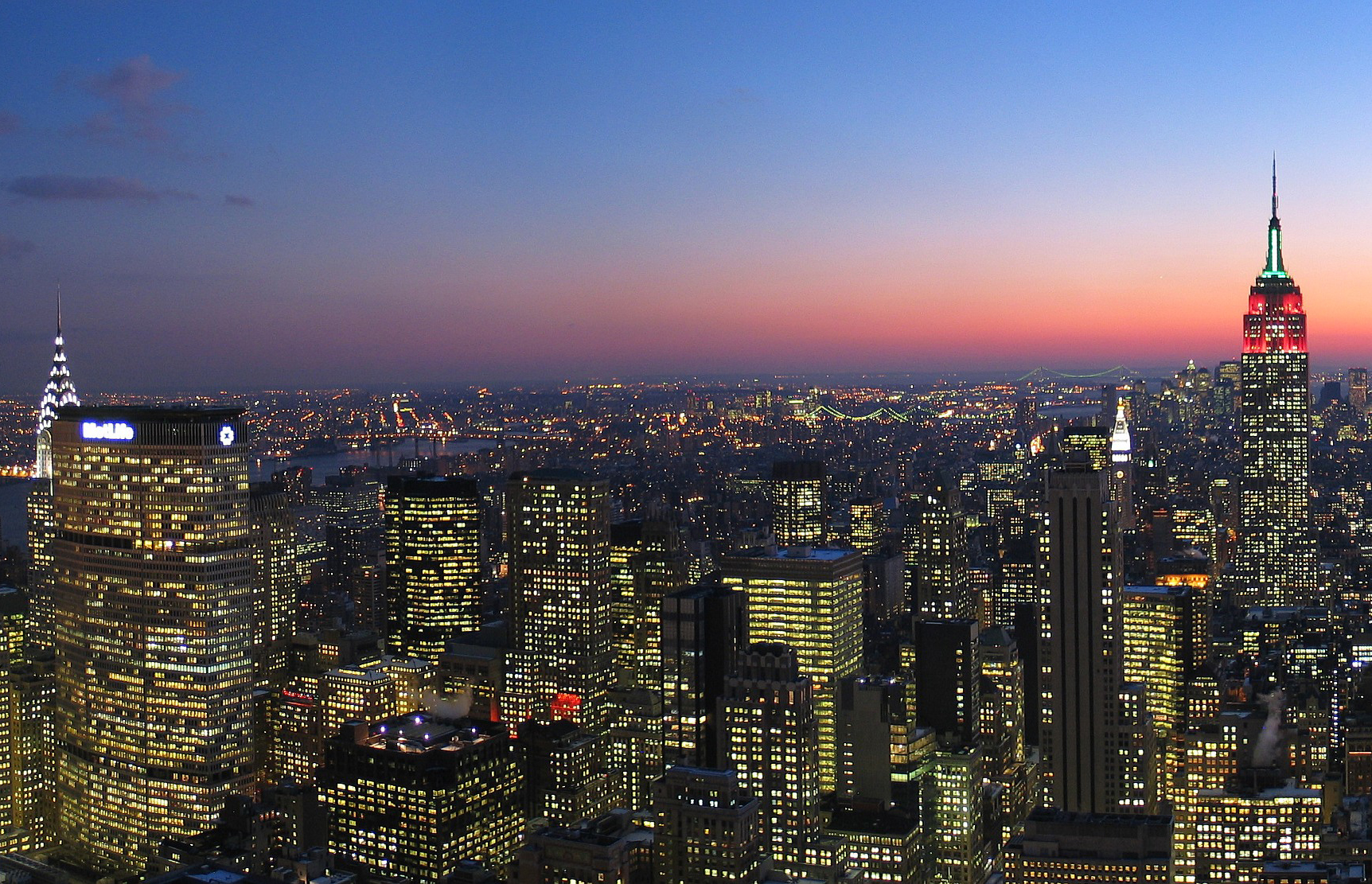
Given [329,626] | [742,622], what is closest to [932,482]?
[329,626]

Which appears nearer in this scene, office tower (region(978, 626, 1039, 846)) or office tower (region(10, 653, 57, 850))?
office tower (region(978, 626, 1039, 846))

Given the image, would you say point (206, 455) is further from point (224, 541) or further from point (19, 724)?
point (19, 724)

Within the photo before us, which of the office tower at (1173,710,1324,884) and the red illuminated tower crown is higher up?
the red illuminated tower crown

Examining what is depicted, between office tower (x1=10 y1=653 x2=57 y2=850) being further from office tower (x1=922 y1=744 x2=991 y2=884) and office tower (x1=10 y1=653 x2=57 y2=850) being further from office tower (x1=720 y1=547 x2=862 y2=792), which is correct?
office tower (x1=922 y1=744 x2=991 y2=884)

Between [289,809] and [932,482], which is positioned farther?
[932,482]

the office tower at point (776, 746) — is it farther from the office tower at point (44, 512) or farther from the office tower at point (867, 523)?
the office tower at point (867, 523)

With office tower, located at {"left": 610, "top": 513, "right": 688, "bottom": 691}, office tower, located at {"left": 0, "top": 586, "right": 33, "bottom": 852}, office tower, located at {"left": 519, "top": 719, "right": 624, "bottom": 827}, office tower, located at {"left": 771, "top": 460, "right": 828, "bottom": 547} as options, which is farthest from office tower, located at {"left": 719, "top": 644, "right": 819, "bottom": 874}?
office tower, located at {"left": 771, "top": 460, "right": 828, "bottom": 547}

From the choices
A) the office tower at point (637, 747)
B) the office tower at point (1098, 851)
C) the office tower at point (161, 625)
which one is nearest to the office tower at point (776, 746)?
the office tower at point (637, 747)
